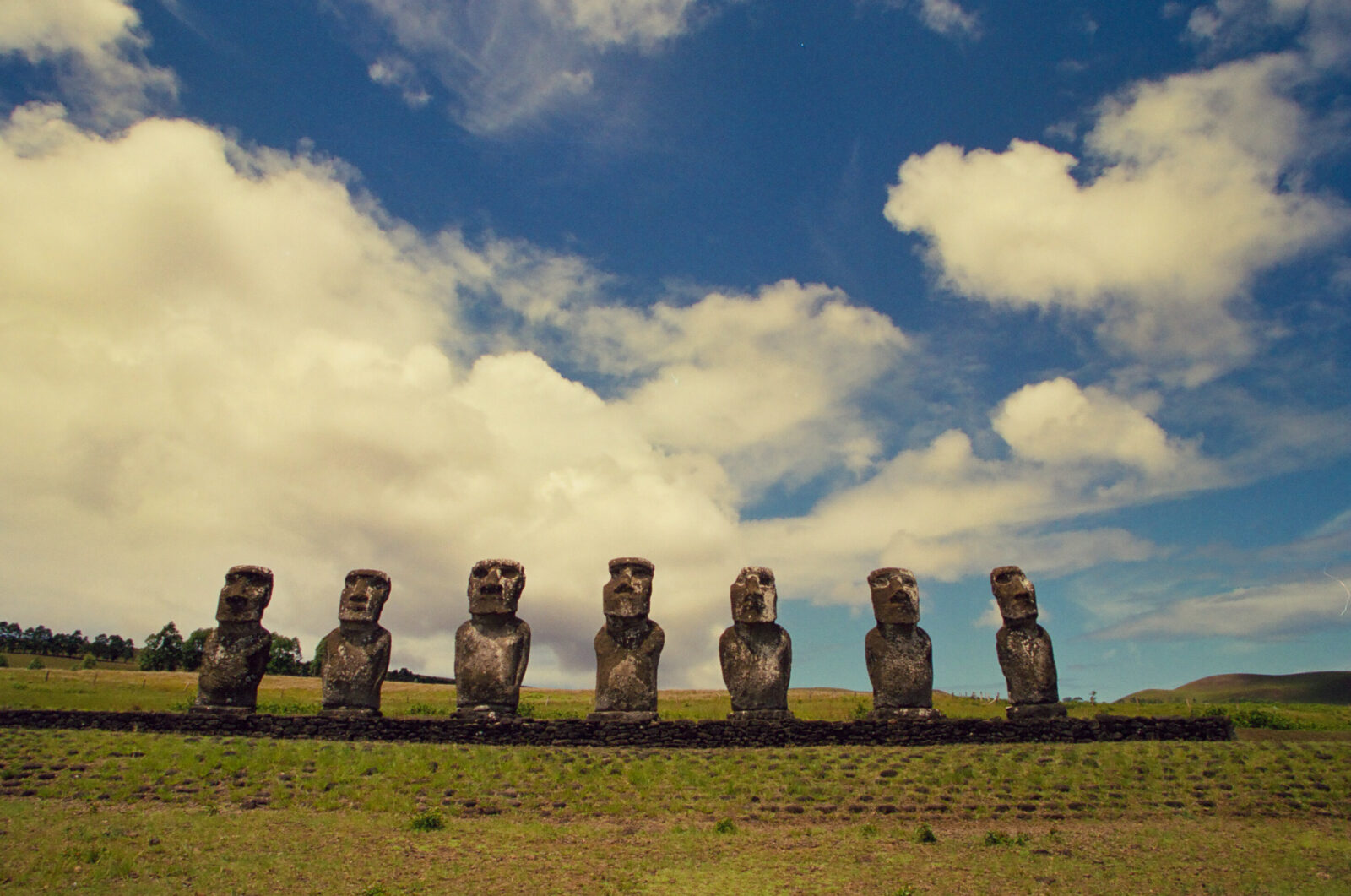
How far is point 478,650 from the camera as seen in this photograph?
867 inches

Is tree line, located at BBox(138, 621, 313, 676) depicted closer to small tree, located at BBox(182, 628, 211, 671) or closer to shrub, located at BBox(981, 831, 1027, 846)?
small tree, located at BBox(182, 628, 211, 671)

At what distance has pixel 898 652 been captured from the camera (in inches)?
856

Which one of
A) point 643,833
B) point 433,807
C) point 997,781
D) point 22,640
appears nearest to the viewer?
point 643,833

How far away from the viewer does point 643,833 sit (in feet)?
47.5

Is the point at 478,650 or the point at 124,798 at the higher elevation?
the point at 478,650

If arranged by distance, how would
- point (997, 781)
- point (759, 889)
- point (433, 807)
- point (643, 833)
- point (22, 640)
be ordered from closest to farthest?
point (759, 889) < point (643, 833) < point (433, 807) < point (997, 781) < point (22, 640)

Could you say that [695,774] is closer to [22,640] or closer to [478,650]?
[478,650]

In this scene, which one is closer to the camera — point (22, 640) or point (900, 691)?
point (900, 691)

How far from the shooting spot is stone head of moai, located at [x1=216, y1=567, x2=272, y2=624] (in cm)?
2314

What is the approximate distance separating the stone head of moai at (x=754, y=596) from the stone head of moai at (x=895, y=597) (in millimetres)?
2655

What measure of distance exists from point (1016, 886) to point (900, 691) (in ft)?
32.5

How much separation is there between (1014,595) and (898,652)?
3.57m

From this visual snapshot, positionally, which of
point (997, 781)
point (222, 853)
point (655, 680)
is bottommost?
point (222, 853)

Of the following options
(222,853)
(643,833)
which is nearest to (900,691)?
(643,833)
